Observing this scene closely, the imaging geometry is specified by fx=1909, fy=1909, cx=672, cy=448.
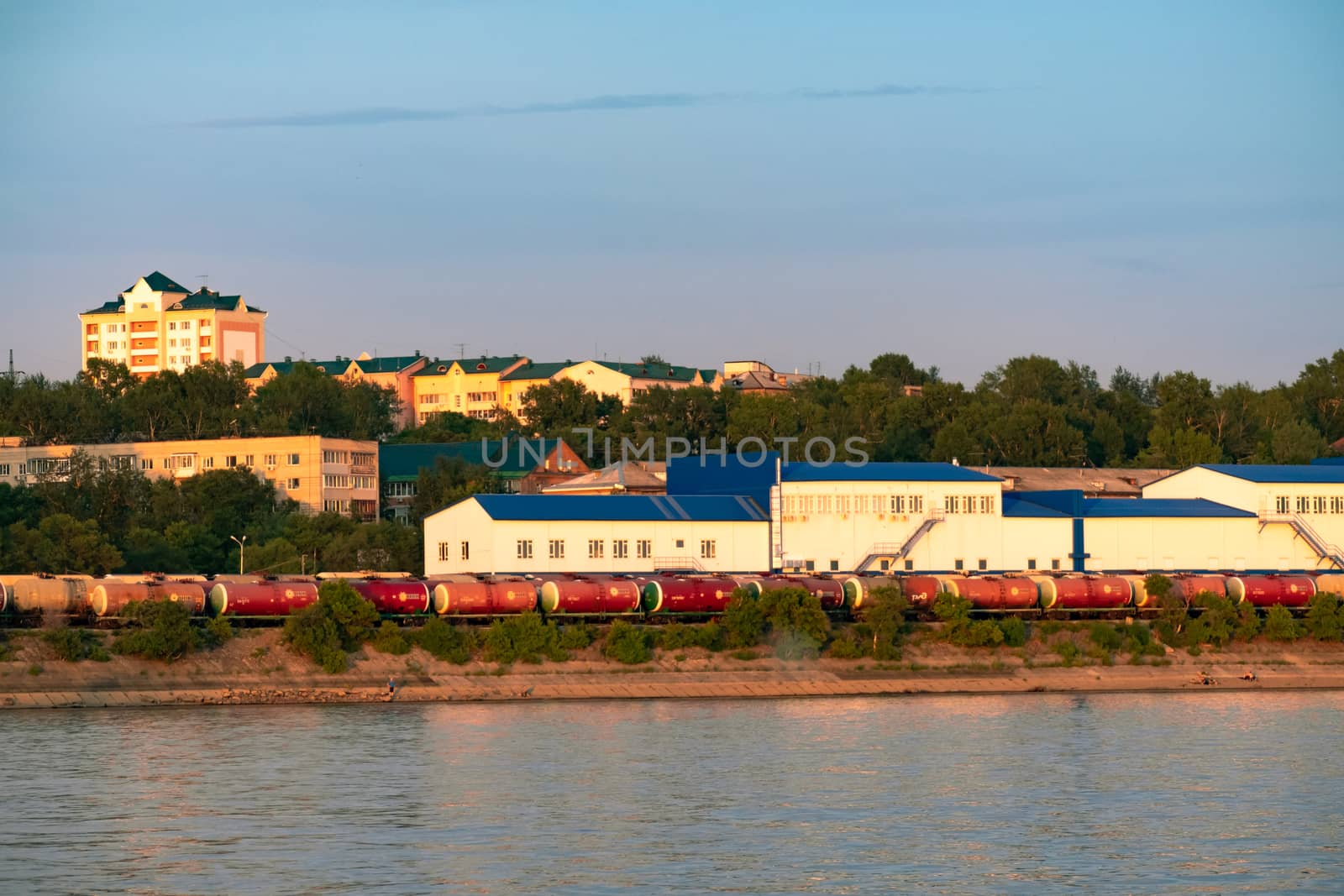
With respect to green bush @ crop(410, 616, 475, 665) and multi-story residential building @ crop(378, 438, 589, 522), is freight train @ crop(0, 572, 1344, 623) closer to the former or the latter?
green bush @ crop(410, 616, 475, 665)

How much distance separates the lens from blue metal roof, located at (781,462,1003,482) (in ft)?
278

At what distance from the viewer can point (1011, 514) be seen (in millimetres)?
86812

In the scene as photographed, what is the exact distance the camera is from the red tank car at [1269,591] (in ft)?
258

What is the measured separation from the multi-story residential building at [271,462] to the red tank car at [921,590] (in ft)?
185

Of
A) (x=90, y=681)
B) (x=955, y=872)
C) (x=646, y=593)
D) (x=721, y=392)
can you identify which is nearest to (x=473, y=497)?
(x=646, y=593)

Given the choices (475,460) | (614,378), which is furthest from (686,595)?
(614,378)

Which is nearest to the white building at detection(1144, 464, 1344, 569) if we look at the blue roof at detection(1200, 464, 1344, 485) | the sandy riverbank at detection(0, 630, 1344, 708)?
the blue roof at detection(1200, 464, 1344, 485)

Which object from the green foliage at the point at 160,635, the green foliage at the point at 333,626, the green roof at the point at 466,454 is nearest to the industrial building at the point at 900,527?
the green foliage at the point at 333,626

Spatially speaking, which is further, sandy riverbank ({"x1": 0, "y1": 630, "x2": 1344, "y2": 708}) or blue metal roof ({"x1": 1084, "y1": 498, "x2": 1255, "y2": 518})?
blue metal roof ({"x1": 1084, "y1": 498, "x2": 1255, "y2": 518})

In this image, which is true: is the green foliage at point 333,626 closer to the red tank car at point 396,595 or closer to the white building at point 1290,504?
the red tank car at point 396,595

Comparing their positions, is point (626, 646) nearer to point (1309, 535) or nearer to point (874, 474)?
point (874, 474)

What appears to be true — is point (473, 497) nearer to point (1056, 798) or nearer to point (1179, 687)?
point (1179, 687)

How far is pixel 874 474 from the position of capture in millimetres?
85250

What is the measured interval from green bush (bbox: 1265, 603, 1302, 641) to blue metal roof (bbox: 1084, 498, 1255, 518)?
1212 cm
